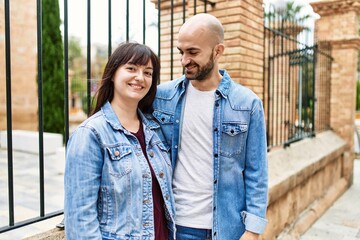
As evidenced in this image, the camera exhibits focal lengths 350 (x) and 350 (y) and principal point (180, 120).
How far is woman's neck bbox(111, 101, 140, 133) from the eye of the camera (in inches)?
66.0

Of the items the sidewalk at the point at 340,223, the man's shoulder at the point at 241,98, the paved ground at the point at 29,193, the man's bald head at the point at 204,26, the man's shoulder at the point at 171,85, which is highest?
the man's bald head at the point at 204,26

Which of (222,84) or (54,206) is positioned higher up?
(222,84)

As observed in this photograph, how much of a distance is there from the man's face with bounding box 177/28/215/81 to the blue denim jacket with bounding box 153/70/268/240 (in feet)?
0.44

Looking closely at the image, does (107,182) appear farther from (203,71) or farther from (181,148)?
(203,71)

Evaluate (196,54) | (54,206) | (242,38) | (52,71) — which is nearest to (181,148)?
(196,54)

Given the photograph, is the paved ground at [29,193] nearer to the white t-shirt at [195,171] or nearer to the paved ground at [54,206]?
the paved ground at [54,206]

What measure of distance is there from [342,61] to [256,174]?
22.5 ft

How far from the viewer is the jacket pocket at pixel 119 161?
1501mm

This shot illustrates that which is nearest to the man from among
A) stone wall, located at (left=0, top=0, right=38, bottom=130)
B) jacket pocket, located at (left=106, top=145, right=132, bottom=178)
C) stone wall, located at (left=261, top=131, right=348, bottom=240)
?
jacket pocket, located at (left=106, top=145, right=132, bottom=178)

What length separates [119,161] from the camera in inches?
59.6

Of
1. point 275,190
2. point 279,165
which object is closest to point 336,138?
point 279,165

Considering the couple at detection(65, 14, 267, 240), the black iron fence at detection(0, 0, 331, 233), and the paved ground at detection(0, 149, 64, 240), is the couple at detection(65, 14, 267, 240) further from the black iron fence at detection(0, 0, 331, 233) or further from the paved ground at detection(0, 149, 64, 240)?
the paved ground at detection(0, 149, 64, 240)

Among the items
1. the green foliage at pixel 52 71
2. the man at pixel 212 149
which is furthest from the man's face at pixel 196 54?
the green foliage at pixel 52 71

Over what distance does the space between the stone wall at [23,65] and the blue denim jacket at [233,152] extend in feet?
35.6
